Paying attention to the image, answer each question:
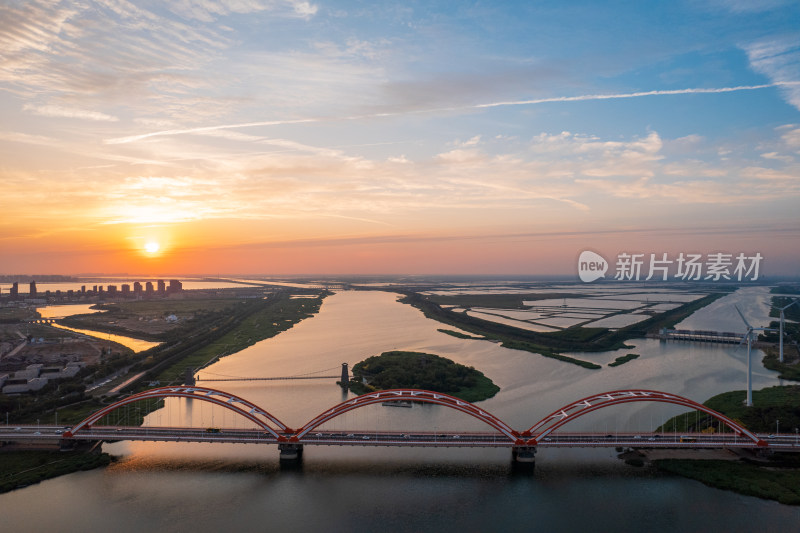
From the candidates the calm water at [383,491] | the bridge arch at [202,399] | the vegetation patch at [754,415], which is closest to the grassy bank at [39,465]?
the calm water at [383,491]

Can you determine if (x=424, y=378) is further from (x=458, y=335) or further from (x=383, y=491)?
(x=458, y=335)

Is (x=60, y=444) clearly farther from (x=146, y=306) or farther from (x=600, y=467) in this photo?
(x=146, y=306)

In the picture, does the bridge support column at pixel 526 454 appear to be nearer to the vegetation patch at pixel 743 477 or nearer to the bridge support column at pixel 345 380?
the vegetation patch at pixel 743 477

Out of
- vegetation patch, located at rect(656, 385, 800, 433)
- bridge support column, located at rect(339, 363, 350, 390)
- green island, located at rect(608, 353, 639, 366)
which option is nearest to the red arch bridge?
vegetation patch, located at rect(656, 385, 800, 433)

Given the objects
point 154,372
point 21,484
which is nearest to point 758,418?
point 21,484

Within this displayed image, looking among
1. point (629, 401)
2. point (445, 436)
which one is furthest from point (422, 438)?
point (629, 401)
